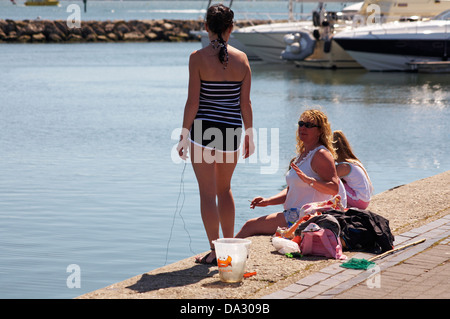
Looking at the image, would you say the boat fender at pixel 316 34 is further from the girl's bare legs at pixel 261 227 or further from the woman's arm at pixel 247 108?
the woman's arm at pixel 247 108

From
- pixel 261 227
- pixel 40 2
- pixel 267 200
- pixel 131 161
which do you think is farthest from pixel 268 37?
pixel 40 2

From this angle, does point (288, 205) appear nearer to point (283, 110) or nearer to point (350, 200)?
point (350, 200)

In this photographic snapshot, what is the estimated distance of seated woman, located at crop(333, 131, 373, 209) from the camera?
253 inches

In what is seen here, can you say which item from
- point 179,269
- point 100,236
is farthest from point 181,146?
point 100,236

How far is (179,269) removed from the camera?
17.5 feet

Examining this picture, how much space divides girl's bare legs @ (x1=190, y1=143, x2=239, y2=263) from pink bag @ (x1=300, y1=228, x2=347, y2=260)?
55cm

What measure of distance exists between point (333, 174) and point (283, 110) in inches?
558

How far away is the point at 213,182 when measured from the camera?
17.7 ft

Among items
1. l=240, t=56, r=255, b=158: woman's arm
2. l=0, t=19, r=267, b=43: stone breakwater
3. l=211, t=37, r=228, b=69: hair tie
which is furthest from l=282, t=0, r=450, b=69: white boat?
l=0, t=19, r=267, b=43: stone breakwater

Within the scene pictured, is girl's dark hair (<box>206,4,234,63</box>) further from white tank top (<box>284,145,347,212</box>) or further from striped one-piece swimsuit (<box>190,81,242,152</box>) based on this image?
white tank top (<box>284,145,347,212</box>)

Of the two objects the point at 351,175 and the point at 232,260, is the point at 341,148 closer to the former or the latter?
the point at 351,175

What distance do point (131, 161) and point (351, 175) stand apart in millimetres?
6405
